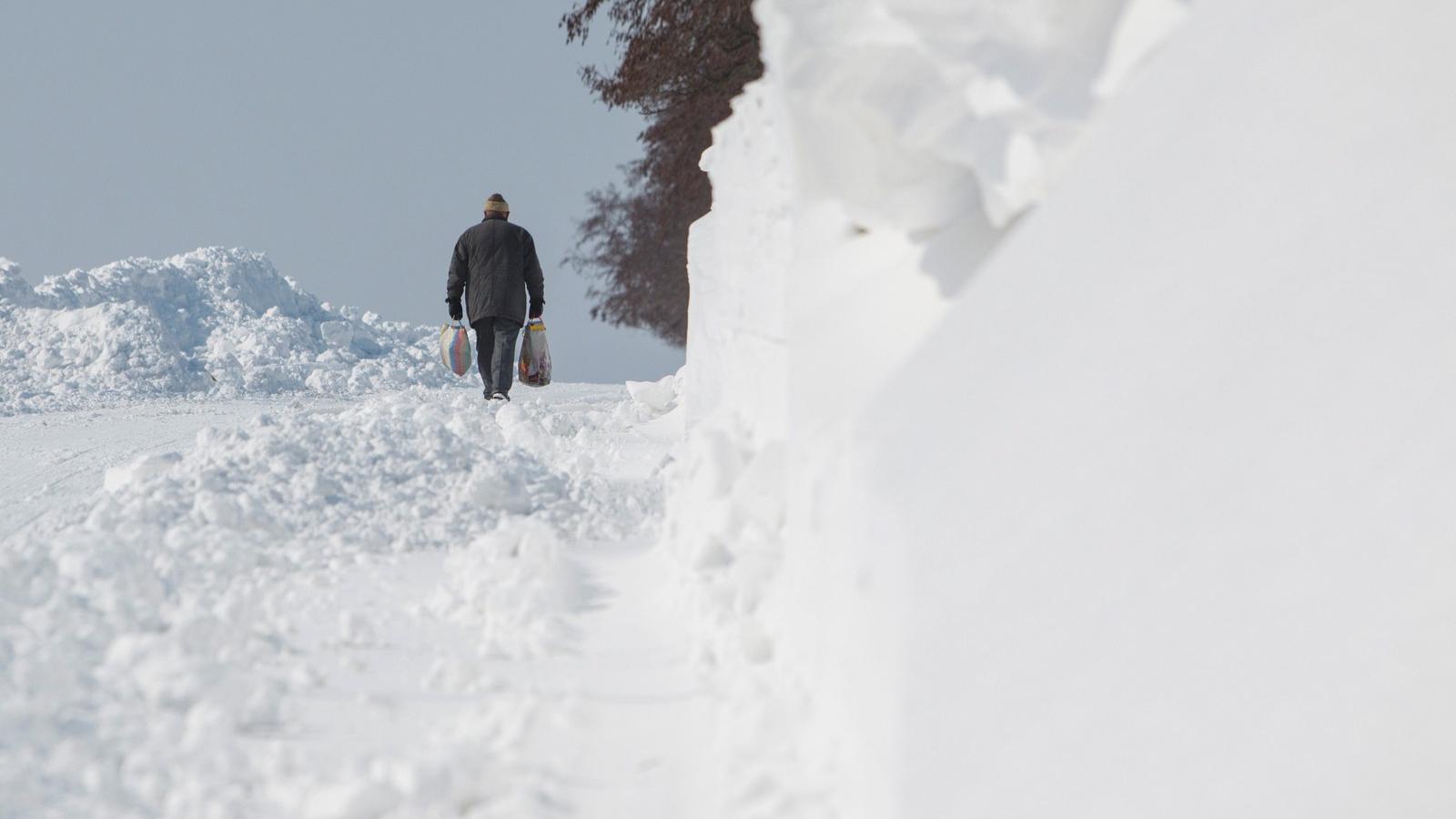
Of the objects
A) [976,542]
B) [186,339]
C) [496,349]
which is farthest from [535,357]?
[186,339]

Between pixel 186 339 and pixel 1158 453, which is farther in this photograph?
pixel 186 339

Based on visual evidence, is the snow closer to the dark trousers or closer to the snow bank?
the dark trousers

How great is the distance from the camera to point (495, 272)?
9227 millimetres

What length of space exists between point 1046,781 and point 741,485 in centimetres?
156

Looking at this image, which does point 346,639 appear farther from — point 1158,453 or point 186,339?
point 186,339

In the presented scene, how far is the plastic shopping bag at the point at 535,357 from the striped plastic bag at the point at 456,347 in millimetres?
461

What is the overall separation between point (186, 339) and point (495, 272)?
8.86m

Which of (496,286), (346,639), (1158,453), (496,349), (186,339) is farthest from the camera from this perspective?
(186,339)

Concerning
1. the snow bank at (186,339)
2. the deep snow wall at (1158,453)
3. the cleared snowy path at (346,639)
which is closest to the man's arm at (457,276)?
the cleared snowy path at (346,639)

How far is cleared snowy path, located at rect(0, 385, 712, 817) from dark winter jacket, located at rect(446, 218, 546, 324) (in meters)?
3.46

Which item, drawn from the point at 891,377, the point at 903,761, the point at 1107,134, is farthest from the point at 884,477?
the point at 1107,134

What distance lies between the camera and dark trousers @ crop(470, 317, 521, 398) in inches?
369

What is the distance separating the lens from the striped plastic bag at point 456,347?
31.5 ft

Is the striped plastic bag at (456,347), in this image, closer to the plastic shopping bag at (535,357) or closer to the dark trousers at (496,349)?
the dark trousers at (496,349)
